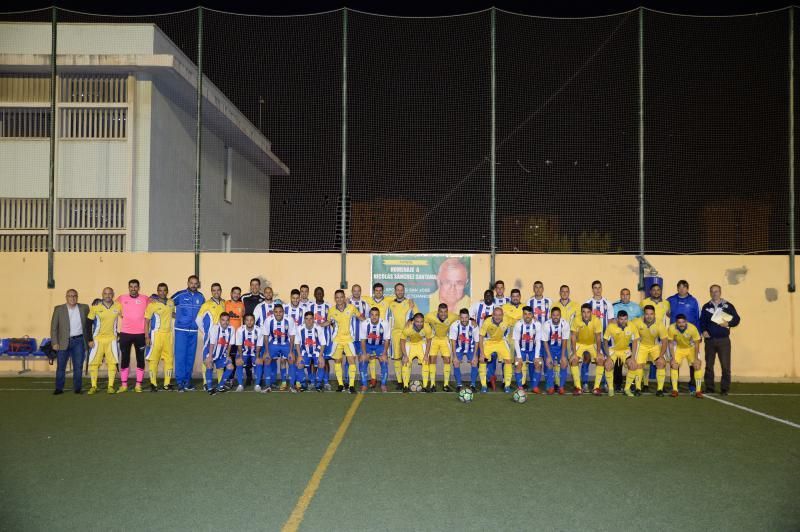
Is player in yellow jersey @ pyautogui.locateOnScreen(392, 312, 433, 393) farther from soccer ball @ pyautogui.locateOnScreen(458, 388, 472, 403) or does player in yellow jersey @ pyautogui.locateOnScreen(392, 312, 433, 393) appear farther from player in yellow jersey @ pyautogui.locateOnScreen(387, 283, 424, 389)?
soccer ball @ pyautogui.locateOnScreen(458, 388, 472, 403)

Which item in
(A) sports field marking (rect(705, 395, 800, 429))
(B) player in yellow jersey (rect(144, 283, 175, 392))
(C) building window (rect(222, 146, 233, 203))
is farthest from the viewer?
(C) building window (rect(222, 146, 233, 203))

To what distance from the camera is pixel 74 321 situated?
991cm

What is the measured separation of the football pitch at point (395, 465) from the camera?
441 cm

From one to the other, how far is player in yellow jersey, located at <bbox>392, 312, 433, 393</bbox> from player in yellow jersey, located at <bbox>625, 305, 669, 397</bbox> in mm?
3270

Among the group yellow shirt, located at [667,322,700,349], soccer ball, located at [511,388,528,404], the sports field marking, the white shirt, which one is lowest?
the sports field marking

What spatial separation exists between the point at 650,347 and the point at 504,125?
5175mm

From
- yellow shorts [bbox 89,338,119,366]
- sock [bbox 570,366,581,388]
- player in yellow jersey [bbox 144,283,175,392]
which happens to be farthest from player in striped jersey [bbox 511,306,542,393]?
yellow shorts [bbox 89,338,119,366]

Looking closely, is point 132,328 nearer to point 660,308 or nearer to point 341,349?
point 341,349

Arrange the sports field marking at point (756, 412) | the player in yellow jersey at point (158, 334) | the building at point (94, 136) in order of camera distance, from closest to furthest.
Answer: the sports field marking at point (756, 412)
the player in yellow jersey at point (158, 334)
the building at point (94, 136)

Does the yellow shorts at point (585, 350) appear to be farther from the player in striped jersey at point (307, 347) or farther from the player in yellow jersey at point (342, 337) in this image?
the player in striped jersey at point (307, 347)

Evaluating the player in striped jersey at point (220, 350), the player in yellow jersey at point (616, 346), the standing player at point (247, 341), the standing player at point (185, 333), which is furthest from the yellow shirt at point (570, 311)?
the standing player at point (185, 333)

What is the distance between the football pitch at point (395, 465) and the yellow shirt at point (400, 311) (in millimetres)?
2043

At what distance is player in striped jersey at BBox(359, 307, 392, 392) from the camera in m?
10.3

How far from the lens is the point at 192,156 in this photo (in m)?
15.7
